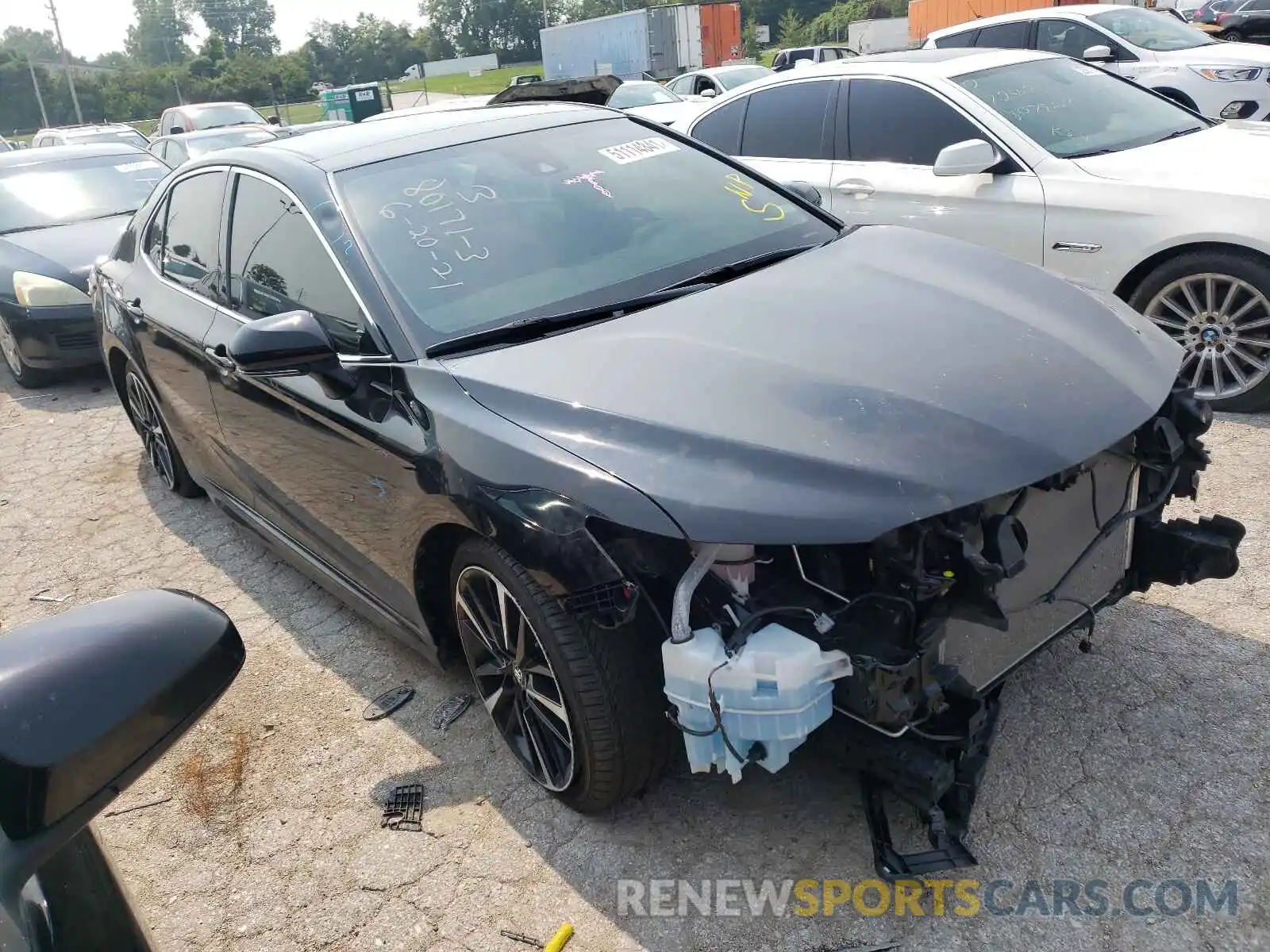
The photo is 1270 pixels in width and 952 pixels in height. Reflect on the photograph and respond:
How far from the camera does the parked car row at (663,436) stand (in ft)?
7.05

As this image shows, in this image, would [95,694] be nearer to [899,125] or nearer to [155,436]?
[155,436]

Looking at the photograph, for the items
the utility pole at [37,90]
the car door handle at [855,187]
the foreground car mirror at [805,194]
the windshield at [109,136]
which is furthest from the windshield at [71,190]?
the utility pole at [37,90]

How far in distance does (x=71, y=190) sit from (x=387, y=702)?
24.4 feet

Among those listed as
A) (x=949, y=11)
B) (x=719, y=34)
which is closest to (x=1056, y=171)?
(x=949, y=11)

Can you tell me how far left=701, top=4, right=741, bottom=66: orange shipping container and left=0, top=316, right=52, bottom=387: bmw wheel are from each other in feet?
112

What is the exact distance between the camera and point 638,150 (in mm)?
3664

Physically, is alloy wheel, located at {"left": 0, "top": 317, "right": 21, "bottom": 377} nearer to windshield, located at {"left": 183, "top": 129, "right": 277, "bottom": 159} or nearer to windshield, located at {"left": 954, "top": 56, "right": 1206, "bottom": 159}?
windshield, located at {"left": 183, "top": 129, "right": 277, "bottom": 159}

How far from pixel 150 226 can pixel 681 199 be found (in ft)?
8.62

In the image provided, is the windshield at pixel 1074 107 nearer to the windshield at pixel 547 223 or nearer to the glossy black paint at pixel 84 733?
the windshield at pixel 547 223

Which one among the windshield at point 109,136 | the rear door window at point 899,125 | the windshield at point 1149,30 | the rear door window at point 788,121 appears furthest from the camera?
the windshield at point 109,136

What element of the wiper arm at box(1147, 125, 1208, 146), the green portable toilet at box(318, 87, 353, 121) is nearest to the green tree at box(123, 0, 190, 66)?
the green portable toilet at box(318, 87, 353, 121)

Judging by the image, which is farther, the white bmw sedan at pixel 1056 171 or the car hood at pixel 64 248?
the car hood at pixel 64 248

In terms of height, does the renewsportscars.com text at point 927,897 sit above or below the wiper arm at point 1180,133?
below

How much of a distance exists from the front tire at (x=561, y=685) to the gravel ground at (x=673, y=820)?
17cm
